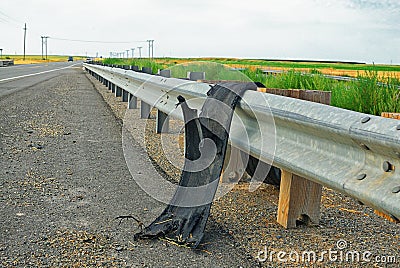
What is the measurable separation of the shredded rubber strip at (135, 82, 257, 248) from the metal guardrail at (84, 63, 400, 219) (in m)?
0.15

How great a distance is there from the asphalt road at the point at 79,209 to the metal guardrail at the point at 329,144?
0.64 metres

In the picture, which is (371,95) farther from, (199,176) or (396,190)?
(396,190)

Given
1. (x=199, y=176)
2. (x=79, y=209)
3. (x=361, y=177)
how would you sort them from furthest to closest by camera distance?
(x=79, y=209) < (x=199, y=176) < (x=361, y=177)

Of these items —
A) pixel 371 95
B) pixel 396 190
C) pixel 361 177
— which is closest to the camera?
pixel 396 190

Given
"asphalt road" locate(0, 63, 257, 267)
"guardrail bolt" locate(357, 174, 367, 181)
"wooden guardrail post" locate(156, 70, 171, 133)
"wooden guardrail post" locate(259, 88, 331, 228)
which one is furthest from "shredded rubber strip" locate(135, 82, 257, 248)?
"wooden guardrail post" locate(156, 70, 171, 133)

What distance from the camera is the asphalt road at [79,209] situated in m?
2.83

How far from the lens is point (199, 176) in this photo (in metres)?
3.36

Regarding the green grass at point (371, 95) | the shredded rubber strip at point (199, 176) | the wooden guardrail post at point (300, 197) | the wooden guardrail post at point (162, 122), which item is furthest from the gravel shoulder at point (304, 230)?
the wooden guardrail post at point (162, 122)

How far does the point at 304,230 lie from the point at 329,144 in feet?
3.47

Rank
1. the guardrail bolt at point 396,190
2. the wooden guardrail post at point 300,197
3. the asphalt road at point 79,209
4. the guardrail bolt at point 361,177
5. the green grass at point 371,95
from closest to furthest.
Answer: the guardrail bolt at point 396,190 → the guardrail bolt at point 361,177 → the asphalt road at point 79,209 → the wooden guardrail post at point 300,197 → the green grass at point 371,95

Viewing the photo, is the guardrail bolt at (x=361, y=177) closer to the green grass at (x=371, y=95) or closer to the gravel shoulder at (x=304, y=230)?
the gravel shoulder at (x=304, y=230)

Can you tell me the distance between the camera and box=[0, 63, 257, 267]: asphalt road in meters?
2.83

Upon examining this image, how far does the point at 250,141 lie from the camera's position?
342cm

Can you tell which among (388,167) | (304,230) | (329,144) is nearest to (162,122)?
(304,230)
